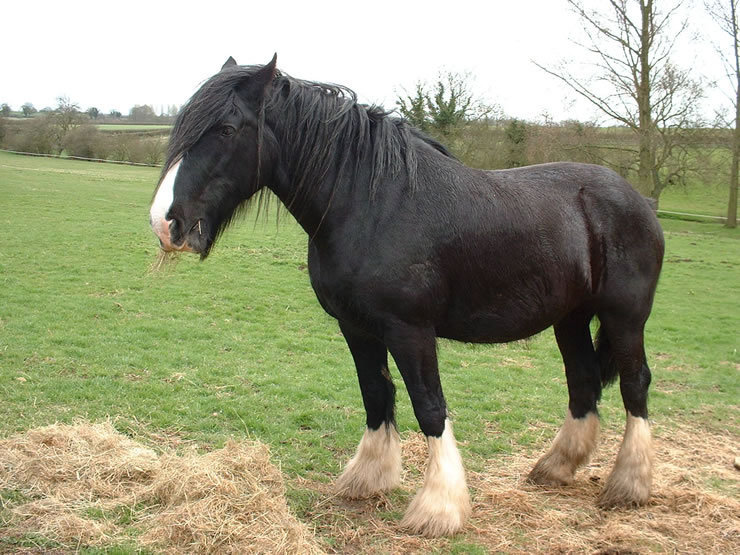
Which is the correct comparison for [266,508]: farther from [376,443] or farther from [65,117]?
[65,117]

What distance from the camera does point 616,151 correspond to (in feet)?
85.1

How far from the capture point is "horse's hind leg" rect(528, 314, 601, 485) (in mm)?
4582

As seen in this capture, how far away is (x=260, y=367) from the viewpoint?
23.9 feet

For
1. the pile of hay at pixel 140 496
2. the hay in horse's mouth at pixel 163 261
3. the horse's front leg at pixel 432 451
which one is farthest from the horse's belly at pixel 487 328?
the hay in horse's mouth at pixel 163 261

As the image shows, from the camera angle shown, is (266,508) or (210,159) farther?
(266,508)

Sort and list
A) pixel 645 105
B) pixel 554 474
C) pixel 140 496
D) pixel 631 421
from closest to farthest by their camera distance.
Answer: pixel 140 496 → pixel 631 421 → pixel 554 474 → pixel 645 105

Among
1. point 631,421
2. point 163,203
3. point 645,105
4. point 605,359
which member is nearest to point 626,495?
point 631,421

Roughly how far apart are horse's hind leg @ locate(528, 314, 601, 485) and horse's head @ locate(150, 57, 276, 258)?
2667 millimetres

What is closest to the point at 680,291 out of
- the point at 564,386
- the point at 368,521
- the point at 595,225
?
the point at 564,386

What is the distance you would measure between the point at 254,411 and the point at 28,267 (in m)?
8.80

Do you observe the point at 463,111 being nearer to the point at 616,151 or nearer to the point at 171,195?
the point at 616,151

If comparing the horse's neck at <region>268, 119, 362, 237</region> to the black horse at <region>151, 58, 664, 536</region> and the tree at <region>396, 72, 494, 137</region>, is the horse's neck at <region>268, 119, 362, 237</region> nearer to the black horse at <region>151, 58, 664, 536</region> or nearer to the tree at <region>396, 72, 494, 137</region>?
the black horse at <region>151, 58, 664, 536</region>

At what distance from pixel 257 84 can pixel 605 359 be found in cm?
320

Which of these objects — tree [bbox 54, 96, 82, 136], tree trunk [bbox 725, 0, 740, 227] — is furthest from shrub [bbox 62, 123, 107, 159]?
tree trunk [bbox 725, 0, 740, 227]
